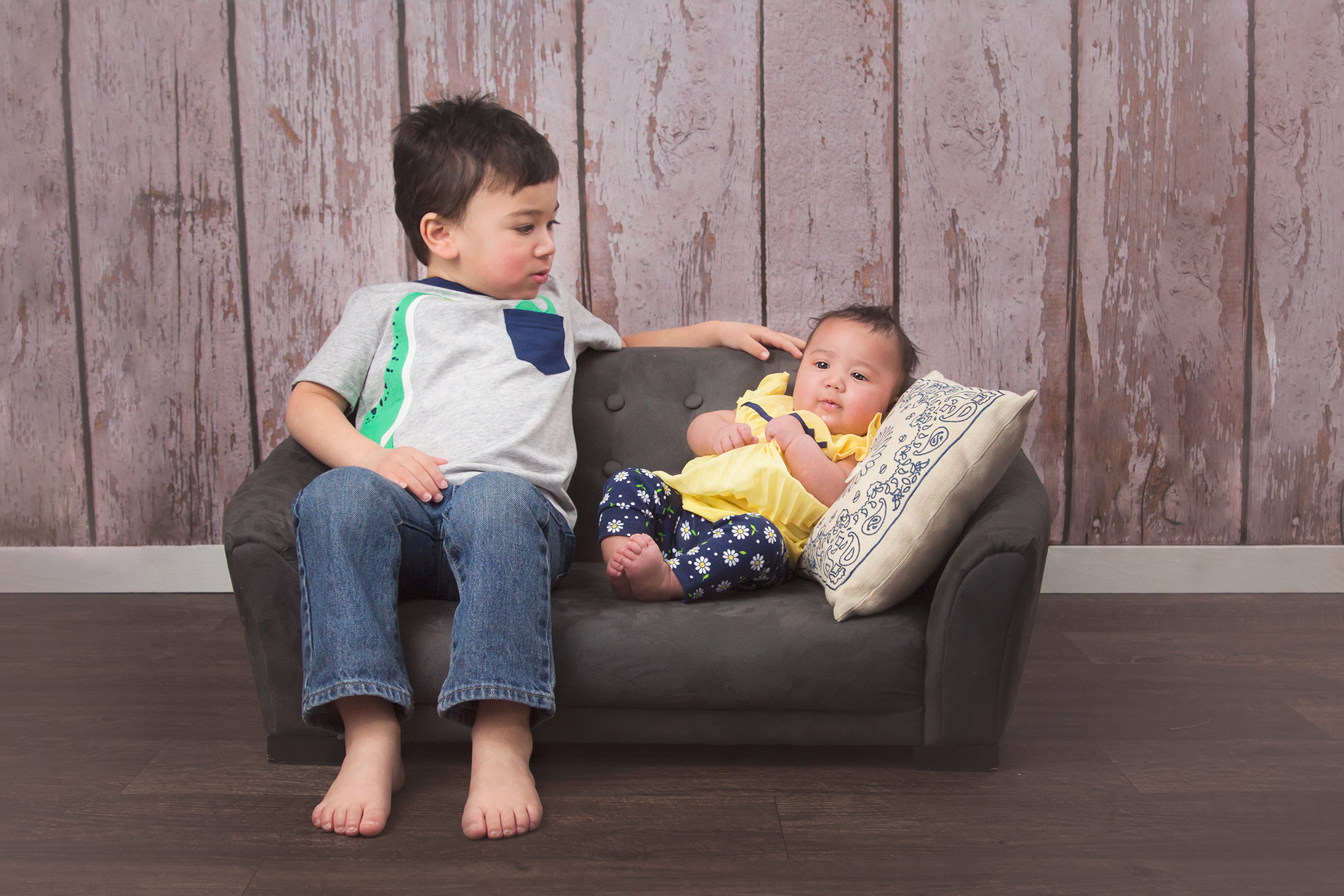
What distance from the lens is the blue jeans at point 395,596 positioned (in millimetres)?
1085

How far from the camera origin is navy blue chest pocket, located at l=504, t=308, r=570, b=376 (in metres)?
1.49

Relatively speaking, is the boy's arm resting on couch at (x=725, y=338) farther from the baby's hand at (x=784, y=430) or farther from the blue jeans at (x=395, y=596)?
the blue jeans at (x=395, y=596)

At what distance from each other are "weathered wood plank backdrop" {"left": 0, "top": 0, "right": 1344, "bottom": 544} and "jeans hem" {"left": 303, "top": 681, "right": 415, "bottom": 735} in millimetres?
1074

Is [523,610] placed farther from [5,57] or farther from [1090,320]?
[5,57]

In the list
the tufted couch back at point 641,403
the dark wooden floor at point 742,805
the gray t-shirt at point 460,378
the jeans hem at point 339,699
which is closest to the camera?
the dark wooden floor at point 742,805

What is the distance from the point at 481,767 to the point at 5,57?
1893 millimetres

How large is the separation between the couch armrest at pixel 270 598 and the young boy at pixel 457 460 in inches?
1.8

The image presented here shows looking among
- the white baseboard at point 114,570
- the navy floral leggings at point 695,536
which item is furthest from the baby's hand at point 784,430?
the white baseboard at point 114,570

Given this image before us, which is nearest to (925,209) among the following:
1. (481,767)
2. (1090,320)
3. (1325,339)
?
(1090,320)

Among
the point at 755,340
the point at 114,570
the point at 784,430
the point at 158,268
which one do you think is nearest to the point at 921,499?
the point at 784,430

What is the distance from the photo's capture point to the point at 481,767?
1086mm

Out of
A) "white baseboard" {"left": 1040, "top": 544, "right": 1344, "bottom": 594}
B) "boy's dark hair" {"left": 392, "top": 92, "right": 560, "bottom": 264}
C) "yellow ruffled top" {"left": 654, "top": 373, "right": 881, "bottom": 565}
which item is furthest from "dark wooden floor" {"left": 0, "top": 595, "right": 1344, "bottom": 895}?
"boy's dark hair" {"left": 392, "top": 92, "right": 560, "bottom": 264}

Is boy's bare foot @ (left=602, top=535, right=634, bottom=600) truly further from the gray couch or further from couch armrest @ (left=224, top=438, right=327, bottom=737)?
couch armrest @ (left=224, top=438, right=327, bottom=737)

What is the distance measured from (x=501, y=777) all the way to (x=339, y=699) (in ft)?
0.72
